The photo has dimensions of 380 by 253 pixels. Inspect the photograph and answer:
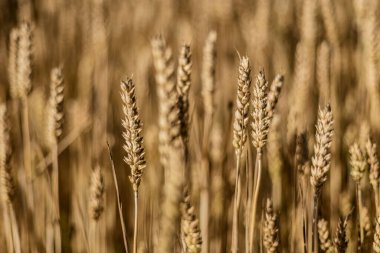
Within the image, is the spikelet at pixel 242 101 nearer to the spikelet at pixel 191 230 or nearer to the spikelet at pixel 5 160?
the spikelet at pixel 191 230

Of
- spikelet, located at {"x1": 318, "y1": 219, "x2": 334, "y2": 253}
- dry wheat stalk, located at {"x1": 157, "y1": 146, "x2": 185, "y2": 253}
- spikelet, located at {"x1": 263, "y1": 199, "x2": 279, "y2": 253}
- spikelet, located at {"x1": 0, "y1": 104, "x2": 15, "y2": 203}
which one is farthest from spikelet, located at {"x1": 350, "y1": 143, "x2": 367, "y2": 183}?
spikelet, located at {"x1": 0, "y1": 104, "x2": 15, "y2": 203}

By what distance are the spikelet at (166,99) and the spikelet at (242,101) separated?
120 millimetres

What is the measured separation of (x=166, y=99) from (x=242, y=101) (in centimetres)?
19

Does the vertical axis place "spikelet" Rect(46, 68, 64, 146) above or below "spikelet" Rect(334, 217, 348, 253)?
above

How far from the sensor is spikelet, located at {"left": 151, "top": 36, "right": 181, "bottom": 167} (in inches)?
24.0

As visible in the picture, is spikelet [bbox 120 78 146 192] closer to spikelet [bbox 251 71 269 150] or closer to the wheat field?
the wheat field

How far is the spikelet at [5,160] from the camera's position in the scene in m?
0.99

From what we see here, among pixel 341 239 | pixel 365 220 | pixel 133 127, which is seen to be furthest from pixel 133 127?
pixel 365 220

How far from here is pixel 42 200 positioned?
1.37 meters

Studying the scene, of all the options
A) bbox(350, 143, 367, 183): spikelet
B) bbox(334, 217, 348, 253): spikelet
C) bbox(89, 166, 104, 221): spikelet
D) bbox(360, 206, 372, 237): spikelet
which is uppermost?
bbox(350, 143, 367, 183): spikelet

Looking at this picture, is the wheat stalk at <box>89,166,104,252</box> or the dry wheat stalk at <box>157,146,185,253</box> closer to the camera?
the dry wheat stalk at <box>157,146,185,253</box>

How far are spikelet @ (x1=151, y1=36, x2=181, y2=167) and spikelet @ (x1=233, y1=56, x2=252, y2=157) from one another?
0.39 feet

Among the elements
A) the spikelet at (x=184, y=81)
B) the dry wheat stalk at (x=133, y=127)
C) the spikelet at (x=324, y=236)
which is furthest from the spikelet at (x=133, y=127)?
the spikelet at (x=324, y=236)

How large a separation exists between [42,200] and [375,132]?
101 centimetres
